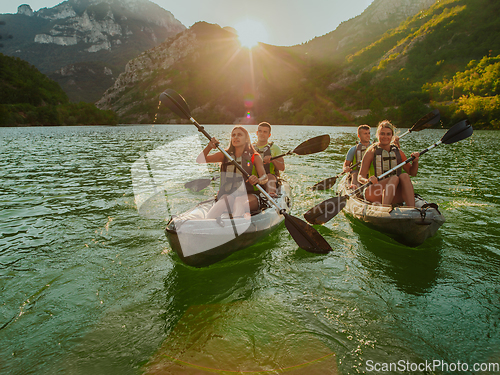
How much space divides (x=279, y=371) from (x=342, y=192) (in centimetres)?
571

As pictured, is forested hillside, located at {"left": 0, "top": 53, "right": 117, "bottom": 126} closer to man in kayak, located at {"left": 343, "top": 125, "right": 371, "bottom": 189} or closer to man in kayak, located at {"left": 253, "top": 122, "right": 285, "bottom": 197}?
man in kayak, located at {"left": 253, "top": 122, "right": 285, "bottom": 197}

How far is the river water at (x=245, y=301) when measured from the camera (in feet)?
9.65

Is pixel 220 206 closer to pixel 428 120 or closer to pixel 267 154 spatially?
pixel 267 154

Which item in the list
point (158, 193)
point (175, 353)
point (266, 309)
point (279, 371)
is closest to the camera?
point (279, 371)

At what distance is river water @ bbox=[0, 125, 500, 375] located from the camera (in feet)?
9.65

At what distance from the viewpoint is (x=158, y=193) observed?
9625mm

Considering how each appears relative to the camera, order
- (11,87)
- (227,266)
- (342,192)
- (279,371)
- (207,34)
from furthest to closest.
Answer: (207,34), (11,87), (342,192), (227,266), (279,371)

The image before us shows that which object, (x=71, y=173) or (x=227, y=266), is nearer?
(x=227, y=266)

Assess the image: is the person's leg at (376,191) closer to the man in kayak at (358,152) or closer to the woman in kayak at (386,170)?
the woman in kayak at (386,170)

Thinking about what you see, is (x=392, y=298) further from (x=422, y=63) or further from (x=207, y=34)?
(x=207, y=34)

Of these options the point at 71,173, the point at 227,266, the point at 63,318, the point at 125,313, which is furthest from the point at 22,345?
the point at 71,173

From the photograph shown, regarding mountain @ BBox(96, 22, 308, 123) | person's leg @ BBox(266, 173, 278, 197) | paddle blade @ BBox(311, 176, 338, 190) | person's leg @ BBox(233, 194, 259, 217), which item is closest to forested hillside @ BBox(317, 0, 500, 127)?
mountain @ BBox(96, 22, 308, 123)

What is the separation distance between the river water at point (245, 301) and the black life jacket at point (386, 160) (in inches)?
55.5

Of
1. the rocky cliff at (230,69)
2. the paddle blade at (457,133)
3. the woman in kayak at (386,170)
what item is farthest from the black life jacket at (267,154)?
the rocky cliff at (230,69)
